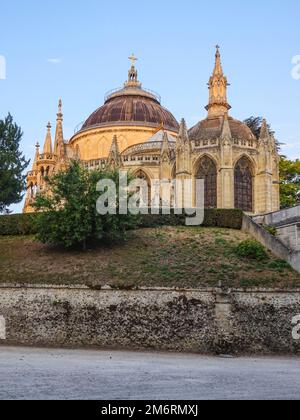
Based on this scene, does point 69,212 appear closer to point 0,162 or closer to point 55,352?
point 55,352

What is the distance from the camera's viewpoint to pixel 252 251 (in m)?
37.7

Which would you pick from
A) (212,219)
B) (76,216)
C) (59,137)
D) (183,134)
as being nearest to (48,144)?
(59,137)

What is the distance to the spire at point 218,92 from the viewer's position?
6581 centimetres

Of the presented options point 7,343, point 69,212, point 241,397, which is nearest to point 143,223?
point 69,212

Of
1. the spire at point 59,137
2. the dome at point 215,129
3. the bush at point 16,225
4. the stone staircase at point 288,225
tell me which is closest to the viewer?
the stone staircase at point 288,225

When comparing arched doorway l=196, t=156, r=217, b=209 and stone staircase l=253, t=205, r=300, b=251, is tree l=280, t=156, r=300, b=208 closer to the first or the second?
arched doorway l=196, t=156, r=217, b=209

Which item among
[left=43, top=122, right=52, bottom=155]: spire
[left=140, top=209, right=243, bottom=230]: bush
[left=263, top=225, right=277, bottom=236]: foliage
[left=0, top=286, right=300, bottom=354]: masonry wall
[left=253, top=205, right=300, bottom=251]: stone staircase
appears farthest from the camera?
[left=43, top=122, right=52, bottom=155]: spire

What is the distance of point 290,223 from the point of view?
143 ft

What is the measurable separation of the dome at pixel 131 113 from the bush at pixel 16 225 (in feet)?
110

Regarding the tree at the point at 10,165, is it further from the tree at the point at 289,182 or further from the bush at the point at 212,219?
the tree at the point at 289,182

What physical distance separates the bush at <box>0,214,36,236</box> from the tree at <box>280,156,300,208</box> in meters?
31.4

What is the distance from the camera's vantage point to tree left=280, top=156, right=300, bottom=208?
65.9 meters

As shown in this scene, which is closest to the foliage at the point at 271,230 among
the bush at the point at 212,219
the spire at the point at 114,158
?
the bush at the point at 212,219

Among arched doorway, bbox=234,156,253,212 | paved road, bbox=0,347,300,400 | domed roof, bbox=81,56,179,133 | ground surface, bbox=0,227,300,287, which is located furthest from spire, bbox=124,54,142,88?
paved road, bbox=0,347,300,400
